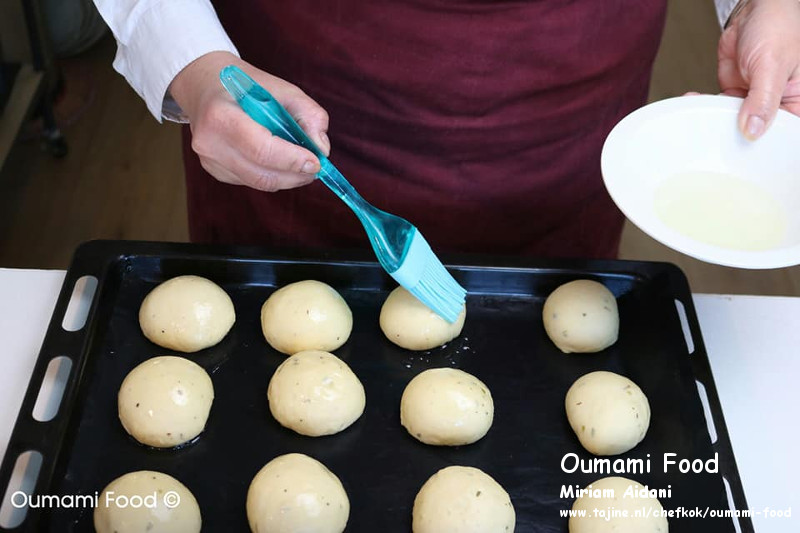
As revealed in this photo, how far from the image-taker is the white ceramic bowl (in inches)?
37.3

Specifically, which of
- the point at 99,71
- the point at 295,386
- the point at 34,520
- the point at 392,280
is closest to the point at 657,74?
the point at 99,71

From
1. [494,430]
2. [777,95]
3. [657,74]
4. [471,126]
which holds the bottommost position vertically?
[657,74]

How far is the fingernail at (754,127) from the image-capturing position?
103cm

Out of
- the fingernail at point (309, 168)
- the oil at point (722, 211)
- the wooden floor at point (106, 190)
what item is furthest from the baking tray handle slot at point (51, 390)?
the wooden floor at point (106, 190)

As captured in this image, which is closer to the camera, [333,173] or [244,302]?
[333,173]

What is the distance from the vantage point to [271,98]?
3.05 feet

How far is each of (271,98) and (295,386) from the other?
361 millimetres

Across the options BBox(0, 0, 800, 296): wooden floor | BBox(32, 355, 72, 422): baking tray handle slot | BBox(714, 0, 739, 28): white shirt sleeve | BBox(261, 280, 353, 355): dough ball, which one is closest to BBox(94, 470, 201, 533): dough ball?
BBox(32, 355, 72, 422): baking tray handle slot

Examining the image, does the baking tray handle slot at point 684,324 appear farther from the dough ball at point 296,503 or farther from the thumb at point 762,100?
the dough ball at point 296,503

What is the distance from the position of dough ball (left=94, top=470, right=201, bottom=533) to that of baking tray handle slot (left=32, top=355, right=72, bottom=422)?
0.47 ft

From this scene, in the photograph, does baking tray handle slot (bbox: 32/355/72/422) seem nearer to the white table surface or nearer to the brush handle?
the white table surface

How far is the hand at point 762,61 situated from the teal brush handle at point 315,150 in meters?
0.46

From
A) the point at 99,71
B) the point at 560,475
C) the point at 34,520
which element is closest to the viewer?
the point at 34,520

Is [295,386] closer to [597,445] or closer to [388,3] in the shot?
[597,445]
